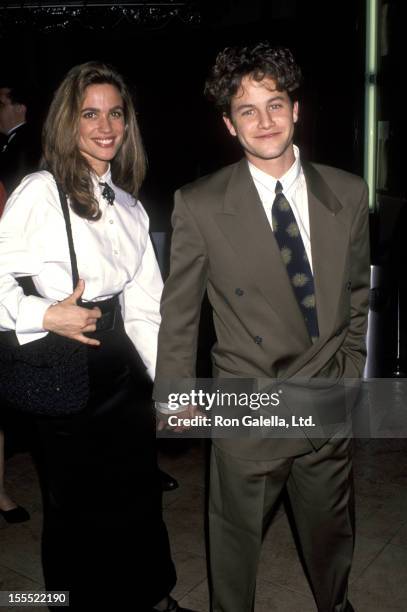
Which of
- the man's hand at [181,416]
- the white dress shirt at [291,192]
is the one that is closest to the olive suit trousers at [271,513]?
the man's hand at [181,416]

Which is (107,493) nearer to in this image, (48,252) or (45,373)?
(45,373)

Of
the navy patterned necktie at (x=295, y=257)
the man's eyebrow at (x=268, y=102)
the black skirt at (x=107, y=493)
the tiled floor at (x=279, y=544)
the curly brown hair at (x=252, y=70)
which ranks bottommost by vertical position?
the tiled floor at (x=279, y=544)

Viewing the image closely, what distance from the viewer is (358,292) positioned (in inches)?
87.9

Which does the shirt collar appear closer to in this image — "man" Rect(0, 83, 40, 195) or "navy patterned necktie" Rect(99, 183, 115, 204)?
"navy patterned necktie" Rect(99, 183, 115, 204)

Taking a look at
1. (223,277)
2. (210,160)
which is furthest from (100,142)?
(210,160)

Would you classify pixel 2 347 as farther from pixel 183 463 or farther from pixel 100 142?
pixel 183 463

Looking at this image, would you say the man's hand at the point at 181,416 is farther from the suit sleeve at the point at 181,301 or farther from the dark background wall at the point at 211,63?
the dark background wall at the point at 211,63

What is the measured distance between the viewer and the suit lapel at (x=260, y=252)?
204 cm

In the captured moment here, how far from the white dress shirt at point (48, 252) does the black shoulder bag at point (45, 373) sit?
30mm

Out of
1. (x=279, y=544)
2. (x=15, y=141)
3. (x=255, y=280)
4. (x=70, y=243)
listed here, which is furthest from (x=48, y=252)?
(x=15, y=141)

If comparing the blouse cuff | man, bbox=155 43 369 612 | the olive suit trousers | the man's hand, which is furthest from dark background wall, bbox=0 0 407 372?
the olive suit trousers

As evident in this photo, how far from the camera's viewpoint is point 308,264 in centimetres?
209

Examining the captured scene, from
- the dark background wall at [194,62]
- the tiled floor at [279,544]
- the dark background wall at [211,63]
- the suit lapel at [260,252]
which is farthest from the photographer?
the dark background wall at [194,62]

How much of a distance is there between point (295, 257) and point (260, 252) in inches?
4.4
